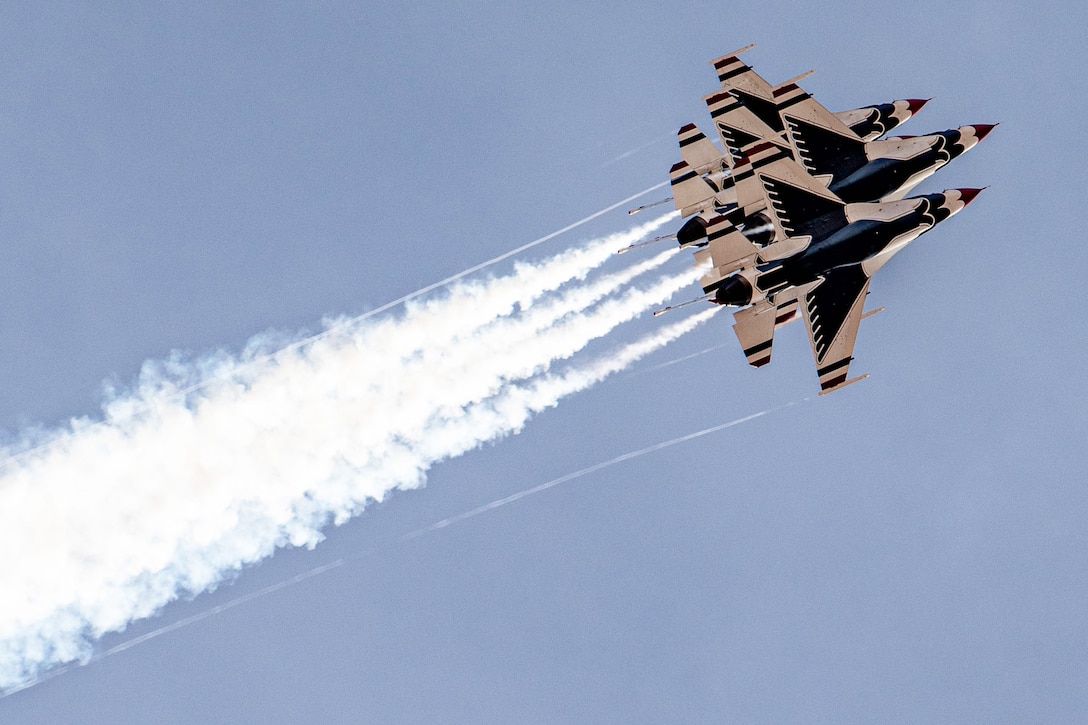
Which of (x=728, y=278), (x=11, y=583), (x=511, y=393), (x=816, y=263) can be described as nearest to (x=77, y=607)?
(x=11, y=583)

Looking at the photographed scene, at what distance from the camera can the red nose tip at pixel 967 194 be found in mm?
64181

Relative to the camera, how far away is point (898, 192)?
6625cm

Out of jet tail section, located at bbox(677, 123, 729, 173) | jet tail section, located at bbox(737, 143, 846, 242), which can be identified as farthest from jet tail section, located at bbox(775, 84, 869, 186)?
jet tail section, located at bbox(677, 123, 729, 173)

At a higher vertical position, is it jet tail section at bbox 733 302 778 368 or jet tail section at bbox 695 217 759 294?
jet tail section at bbox 695 217 759 294

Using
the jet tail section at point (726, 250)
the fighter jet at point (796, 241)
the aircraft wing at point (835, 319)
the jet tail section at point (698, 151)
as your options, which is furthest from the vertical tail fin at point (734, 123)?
the aircraft wing at point (835, 319)

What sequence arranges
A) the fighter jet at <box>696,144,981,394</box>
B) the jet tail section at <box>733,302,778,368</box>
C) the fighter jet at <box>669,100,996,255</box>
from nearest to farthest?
the fighter jet at <box>696,144,981,394</box> < the jet tail section at <box>733,302,778,368</box> < the fighter jet at <box>669,100,996,255</box>

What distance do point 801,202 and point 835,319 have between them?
6730 millimetres

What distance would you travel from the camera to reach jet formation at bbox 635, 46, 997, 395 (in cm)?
6144

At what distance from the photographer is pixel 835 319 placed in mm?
65312

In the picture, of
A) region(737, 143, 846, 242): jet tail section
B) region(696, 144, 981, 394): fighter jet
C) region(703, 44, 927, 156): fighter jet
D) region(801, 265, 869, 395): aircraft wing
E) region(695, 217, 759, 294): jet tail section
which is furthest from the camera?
region(703, 44, 927, 156): fighter jet

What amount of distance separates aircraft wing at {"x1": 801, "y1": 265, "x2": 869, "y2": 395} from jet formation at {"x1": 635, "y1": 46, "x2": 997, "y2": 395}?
0.17ft

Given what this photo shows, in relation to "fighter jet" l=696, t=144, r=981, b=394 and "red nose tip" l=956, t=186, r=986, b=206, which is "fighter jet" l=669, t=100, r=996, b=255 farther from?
"red nose tip" l=956, t=186, r=986, b=206

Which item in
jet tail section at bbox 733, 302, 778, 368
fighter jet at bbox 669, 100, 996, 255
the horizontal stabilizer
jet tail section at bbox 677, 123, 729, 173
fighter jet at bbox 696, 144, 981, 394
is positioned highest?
jet tail section at bbox 677, 123, 729, 173

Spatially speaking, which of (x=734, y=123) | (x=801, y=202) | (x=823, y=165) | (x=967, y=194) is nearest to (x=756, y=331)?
(x=801, y=202)
